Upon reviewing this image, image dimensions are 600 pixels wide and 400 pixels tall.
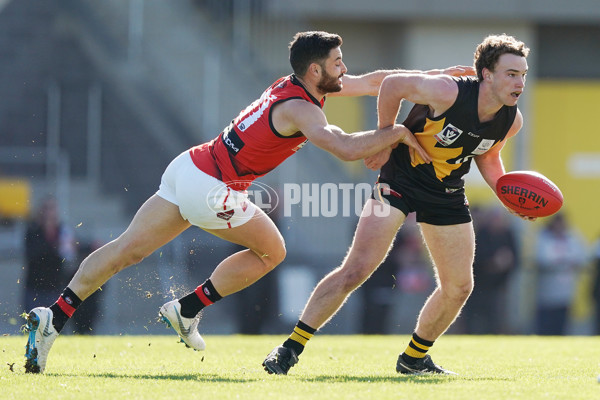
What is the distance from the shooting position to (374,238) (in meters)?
6.70

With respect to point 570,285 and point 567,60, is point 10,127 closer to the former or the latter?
point 570,285

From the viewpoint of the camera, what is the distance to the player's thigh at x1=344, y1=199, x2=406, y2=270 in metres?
6.70

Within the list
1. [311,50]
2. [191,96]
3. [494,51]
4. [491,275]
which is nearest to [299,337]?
[311,50]

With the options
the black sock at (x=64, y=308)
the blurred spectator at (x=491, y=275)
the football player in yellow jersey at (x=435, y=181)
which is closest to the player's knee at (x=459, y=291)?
the football player in yellow jersey at (x=435, y=181)

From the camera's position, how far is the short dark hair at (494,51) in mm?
6500

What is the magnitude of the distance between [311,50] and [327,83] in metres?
0.24

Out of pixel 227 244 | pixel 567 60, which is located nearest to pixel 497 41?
pixel 227 244

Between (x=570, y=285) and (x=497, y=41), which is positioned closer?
(x=497, y=41)

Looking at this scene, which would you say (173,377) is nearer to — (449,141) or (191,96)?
(449,141)

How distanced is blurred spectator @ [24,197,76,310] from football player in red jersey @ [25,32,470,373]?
2544mm

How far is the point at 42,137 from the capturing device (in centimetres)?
1429

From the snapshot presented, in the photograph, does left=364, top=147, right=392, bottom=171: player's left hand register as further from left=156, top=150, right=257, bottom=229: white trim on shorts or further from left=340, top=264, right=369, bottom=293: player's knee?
left=156, top=150, right=257, bottom=229: white trim on shorts

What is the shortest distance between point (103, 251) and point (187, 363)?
1263 millimetres

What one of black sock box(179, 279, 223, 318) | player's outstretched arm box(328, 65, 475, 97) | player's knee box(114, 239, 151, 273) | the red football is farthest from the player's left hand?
player's knee box(114, 239, 151, 273)
